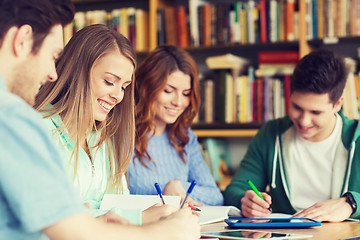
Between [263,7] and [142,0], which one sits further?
[142,0]

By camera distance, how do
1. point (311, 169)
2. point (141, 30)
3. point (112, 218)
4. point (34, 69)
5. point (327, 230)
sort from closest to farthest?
point (34, 69), point (112, 218), point (327, 230), point (311, 169), point (141, 30)

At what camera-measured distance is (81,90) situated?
147 centimetres

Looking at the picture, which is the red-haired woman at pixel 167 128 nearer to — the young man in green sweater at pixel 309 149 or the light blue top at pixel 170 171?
the light blue top at pixel 170 171

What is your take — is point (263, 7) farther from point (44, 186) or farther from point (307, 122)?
point (44, 186)

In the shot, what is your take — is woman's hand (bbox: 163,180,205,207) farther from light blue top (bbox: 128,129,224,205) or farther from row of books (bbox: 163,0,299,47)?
row of books (bbox: 163,0,299,47)

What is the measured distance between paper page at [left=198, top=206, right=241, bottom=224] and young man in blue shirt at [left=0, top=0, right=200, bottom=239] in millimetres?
616

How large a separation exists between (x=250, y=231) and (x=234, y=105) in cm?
179

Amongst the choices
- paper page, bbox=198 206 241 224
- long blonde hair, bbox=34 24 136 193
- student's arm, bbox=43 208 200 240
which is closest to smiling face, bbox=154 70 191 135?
long blonde hair, bbox=34 24 136 193

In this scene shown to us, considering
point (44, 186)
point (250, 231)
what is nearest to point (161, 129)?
point (250, 231)

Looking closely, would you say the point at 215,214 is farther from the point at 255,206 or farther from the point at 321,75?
the point at 321,75

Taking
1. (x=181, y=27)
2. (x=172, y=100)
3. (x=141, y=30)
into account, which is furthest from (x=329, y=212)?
(x=141, y=30)

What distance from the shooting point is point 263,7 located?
117 inches

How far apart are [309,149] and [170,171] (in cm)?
61

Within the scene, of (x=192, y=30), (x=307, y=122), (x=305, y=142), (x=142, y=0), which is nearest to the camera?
(x=307, y=122)
